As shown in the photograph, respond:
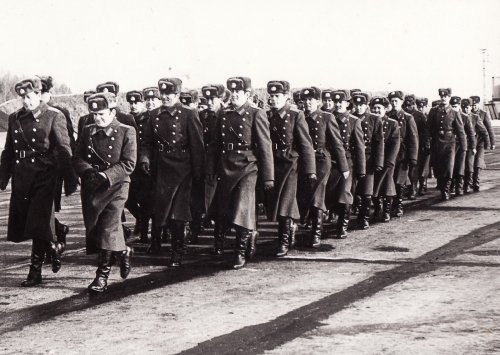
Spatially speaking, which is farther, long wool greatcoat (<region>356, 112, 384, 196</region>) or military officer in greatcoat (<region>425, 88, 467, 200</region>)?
military officer in greatcoat (<region>425, 88, 467, 200</region>)

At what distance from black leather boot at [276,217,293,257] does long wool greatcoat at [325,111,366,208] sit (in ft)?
5.30

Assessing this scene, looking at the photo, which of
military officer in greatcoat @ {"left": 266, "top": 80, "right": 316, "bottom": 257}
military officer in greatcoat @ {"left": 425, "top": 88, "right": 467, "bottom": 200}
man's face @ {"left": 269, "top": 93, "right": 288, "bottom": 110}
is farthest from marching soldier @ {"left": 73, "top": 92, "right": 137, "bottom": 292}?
military officer in greatcoat @ {"left": 425, "top": 88, "right": 467, "bottom": 200}

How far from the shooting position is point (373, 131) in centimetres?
1362

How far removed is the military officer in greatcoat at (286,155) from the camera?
10.8 m

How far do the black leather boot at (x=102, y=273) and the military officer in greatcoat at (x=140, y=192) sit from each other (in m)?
2.52

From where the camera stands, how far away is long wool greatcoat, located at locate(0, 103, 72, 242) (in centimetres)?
898

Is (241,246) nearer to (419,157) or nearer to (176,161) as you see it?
(176,161)

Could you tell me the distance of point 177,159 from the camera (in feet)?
33.3

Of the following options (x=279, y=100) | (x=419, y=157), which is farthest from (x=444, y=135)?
(x=279, y=100)

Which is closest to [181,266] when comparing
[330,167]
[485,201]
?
[330,167]

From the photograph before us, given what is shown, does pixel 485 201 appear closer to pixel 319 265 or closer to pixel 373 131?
pixel 373 131

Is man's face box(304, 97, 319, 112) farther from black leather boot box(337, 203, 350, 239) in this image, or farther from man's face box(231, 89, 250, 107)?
man's face box(231, 89, 250, 107)

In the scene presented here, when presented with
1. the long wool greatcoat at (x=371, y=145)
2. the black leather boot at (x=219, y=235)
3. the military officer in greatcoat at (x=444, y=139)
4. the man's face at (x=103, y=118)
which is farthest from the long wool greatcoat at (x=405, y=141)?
the man's face at (x=103, y=118)

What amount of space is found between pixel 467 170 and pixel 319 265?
9284 mm
